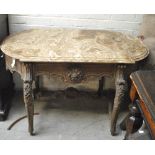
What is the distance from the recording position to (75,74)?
1.40m

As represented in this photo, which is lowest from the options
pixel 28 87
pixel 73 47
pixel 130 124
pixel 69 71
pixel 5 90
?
pixel 5 90

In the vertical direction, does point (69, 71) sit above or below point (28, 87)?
above

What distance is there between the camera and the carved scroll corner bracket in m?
1.39

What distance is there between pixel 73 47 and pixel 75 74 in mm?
177

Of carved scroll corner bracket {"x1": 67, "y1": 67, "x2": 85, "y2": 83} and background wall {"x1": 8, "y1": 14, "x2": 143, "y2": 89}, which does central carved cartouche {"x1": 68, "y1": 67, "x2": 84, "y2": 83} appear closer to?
carved scroll corner bracket {"x1": 67, "y1": 67, "x2": 85, "y2": 83}

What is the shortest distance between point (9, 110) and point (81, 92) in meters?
0.61

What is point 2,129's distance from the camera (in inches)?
68.1

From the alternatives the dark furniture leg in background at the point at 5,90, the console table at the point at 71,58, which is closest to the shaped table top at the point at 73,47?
the console table at the point at 71,58

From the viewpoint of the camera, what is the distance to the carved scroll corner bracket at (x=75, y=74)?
139 cm

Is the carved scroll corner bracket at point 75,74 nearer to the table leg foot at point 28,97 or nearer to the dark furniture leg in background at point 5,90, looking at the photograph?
the table leg foot at point 28,97

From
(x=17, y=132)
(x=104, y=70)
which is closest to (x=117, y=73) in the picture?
(x=104, y=70)

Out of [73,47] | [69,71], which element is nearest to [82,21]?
[73,47]

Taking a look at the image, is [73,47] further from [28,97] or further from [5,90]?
[5,90]

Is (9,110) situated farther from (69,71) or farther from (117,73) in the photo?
(117,73)
